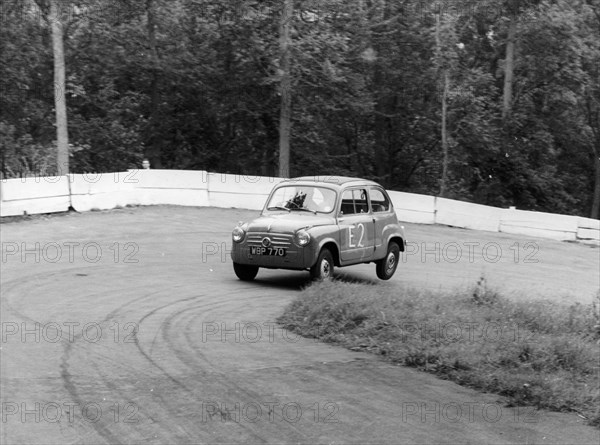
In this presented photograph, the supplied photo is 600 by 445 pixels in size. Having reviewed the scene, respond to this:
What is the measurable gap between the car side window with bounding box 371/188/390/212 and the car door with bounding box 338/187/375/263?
288 mm

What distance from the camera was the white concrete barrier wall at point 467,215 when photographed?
82.8 feet

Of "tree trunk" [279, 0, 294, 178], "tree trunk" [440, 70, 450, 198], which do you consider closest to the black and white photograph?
"tree trunk" [279, 0, 294, 178]

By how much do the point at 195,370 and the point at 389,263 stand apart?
7.95 meters

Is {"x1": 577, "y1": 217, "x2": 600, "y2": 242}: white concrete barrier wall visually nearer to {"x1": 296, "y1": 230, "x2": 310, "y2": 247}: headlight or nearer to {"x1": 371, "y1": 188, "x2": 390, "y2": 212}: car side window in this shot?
{"x1": 371, "y1": 188, "x2": 390, "y2": 212}: car side window

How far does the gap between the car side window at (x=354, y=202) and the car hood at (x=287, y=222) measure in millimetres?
567

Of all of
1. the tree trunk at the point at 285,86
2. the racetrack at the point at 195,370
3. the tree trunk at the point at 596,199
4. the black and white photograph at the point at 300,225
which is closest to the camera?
the racetrack at the point at 195,370

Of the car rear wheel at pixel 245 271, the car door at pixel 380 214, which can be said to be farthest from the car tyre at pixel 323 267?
the car door at pixel 380 214

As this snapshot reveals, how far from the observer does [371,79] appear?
118ft

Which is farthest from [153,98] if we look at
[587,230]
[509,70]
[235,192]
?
[587,230]

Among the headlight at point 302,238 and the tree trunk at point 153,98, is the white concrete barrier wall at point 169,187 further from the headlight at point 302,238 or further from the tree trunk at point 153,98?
the headlight at point 302,238

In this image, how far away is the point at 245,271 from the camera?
13.9m

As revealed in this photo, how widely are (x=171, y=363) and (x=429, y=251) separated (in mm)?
12540

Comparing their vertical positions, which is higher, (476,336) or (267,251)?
(267,251)

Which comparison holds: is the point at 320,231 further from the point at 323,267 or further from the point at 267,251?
the point at 267,251
